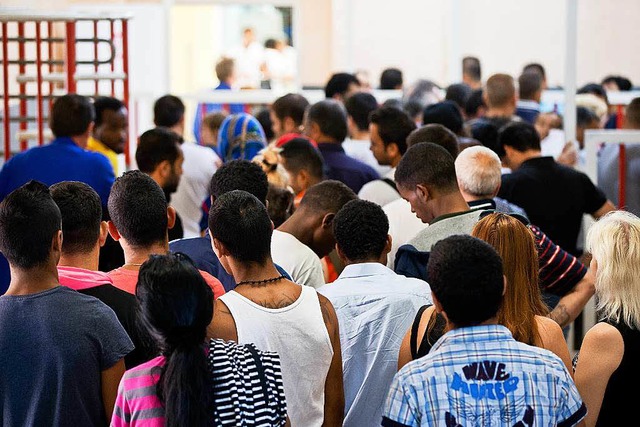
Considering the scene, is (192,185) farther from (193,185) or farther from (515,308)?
(515,308)

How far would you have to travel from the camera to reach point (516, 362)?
2.61 meters

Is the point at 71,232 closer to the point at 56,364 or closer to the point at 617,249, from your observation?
the point at 56,364

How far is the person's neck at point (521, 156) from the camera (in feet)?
19.8

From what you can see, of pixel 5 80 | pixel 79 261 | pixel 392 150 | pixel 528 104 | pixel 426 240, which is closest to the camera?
pixel 79 261

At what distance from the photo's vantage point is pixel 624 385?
3.27 meters

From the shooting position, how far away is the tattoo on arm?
430cm

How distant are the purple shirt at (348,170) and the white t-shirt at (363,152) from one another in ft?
1.59

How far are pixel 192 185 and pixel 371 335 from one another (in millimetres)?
3715

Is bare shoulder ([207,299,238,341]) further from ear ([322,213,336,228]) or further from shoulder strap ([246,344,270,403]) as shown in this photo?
ear ([322,213,336,228])

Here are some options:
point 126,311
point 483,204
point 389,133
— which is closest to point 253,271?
point 126,311

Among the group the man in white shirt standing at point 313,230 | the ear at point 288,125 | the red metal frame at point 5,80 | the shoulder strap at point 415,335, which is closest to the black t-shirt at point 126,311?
the shoulder strap at point 415,335

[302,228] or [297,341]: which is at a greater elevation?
[302,228]

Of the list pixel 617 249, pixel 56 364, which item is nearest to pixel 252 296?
pixel 56 364

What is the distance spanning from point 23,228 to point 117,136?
3.87 metres
